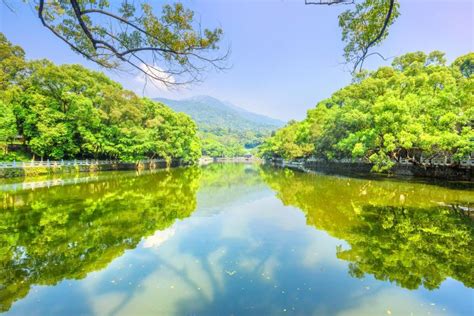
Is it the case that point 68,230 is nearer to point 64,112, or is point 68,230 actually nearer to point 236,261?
point 236,261

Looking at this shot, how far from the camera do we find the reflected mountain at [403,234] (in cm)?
578

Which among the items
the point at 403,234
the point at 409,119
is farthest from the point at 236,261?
the point at 409,119

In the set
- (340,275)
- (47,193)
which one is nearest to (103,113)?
(47,193)

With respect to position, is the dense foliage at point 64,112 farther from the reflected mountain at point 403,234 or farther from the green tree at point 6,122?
the reflected mountain at point 403,234

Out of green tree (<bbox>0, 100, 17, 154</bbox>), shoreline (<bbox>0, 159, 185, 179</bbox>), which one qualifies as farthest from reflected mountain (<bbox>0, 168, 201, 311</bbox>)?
green tree (<bbox>0, 100, 17, 154</bbox>)

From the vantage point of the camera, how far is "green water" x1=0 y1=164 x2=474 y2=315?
15.1 feet

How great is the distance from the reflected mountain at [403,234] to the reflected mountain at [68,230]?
213 inches

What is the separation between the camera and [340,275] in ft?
18.5

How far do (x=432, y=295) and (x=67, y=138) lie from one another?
3232cm

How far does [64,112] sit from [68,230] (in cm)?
2636

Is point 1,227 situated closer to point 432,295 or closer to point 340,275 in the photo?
point 340,275

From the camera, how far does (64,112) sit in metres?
30.5

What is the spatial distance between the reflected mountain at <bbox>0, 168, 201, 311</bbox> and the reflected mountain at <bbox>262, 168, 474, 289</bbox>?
542cm

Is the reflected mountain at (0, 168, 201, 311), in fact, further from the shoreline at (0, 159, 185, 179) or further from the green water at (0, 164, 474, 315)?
the shoreline at (0, 159, 185, 179)
